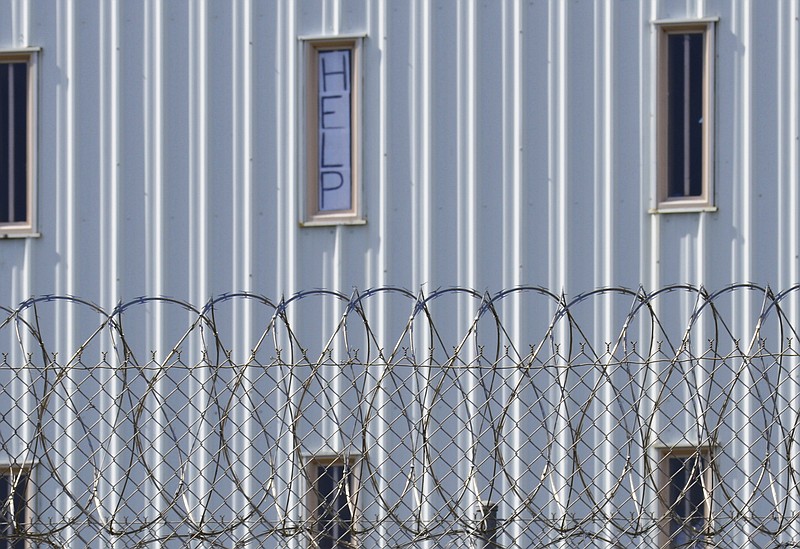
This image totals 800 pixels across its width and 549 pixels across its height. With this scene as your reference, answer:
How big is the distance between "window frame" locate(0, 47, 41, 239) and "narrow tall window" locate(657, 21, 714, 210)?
4.47 m

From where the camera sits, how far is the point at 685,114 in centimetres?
941

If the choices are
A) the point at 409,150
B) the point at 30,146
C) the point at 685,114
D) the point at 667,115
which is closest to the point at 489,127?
the point at 409,150

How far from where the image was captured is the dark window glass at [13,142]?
9.94 meters

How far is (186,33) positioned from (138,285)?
6.00 ft

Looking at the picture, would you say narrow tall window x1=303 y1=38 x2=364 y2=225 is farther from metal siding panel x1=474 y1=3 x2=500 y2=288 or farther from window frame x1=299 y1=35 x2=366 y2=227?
metal siding panel x1=474 y1=3 x2=500 y2=288

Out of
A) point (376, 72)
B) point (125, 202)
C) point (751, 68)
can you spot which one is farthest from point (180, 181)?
point (751, 68)

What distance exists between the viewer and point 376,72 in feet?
31.1

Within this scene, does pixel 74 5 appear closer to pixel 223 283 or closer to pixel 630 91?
pixel 223 283

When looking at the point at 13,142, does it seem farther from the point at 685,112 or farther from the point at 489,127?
the point at 685,112

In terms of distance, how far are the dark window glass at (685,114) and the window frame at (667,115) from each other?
0.11 ft

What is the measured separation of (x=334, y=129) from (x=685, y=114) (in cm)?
249

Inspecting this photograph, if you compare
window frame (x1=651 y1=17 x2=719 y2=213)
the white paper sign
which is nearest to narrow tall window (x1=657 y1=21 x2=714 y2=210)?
window frame (x1=651 y1=17 x2=719 y2=213)

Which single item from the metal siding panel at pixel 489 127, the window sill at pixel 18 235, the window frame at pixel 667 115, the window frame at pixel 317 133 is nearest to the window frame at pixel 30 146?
the window sill at pixel 18 235

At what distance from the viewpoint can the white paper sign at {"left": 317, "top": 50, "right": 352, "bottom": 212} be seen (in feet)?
31.6
